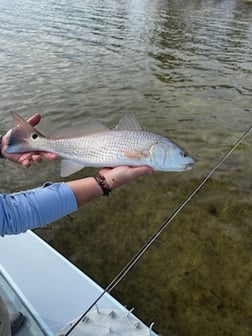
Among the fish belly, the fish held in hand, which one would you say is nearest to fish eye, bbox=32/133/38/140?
the fish held in hand

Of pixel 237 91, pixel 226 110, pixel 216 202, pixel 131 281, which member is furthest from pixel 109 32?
pixel 131 281

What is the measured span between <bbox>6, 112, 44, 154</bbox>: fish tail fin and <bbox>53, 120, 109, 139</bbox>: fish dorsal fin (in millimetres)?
212

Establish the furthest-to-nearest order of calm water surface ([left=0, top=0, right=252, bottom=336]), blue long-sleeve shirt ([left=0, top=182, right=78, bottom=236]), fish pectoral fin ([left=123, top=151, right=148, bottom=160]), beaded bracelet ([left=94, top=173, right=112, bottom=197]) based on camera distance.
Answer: calm water surface ([left=0, top=0, right=252, bottom=336]) → fish pectoral fin ([left=123, top=151, right=148, bottom=160]) → beaded bracelet ([left=94, top=173, right=112, bottom=197]) → blue long-sleeve shirt ([left=0, top=182, right=78, bottom=236])

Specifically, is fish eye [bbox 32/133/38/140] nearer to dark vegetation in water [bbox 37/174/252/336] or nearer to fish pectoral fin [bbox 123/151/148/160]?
fish pectoral fin [bbox 123/151/148/160]

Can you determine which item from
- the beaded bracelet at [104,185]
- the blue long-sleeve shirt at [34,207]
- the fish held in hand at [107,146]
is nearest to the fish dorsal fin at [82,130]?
the fish held in hand at [107,146]

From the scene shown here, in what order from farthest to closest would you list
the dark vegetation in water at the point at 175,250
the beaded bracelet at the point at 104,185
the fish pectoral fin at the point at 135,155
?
the dark vegetation in water at the point at 175,250
the fish pectoral fin at the point at 135,155
the beaded bracelet at the point at 104,185

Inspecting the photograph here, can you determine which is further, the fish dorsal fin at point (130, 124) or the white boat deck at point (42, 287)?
the white boat deck at point (42, 287)

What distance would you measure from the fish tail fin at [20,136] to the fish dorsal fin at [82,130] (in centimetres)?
21

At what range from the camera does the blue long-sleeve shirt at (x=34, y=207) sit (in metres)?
1.92

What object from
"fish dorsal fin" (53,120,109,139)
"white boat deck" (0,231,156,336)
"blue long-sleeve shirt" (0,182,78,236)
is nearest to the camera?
"blue long-sleeve shirt" (0,182,78,236)

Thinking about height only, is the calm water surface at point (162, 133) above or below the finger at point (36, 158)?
below

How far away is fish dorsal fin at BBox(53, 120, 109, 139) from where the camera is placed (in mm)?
2793

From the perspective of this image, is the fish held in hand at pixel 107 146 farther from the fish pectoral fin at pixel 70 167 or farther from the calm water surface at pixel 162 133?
the calm water surface at pixel 162 133

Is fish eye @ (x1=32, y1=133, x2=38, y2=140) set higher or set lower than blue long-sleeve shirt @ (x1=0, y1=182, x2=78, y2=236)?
higher
